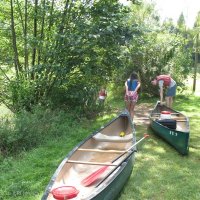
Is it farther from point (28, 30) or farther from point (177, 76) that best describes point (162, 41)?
point (28, 30)

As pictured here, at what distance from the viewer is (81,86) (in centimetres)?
1050

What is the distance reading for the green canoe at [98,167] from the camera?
14.1 feet

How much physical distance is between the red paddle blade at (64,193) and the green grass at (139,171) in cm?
110

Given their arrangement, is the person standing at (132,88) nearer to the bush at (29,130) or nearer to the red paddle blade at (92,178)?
the bush at (29,130)

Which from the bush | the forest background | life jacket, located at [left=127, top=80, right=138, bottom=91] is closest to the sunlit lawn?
life jacket, located at [left=127, top=80, right=138, bottom=91]

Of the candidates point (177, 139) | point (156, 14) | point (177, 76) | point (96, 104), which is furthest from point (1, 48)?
point (156, 14)

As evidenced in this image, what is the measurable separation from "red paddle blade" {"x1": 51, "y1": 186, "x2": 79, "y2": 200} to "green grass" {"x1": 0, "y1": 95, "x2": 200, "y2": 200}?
1.10 meters

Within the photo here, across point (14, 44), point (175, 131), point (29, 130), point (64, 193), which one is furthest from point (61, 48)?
point (64, 193)

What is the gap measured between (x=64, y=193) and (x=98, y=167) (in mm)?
1621

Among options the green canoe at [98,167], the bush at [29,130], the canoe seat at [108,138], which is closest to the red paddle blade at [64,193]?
the green canoe at [98,167]

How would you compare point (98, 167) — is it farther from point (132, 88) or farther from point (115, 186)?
point (132, 88)

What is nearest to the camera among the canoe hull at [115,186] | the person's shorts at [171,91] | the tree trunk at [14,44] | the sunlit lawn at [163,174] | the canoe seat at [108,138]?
the canoe hull at [115,186]

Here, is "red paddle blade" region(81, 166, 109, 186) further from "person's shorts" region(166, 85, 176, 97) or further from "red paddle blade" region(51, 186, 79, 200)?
"person's shorts" region(166, 85, 176, 97)

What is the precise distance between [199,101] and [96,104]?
567 cm
